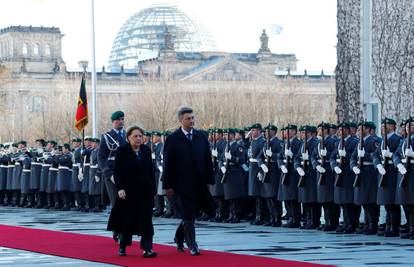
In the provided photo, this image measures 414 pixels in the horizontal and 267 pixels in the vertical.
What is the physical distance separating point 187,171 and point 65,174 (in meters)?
14.8

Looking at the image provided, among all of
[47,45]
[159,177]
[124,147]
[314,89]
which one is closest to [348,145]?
[124,147]

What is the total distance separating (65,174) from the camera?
32250 millimetres

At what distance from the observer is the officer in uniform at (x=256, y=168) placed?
2430cm

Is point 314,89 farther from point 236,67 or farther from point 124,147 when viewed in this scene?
point 124,147

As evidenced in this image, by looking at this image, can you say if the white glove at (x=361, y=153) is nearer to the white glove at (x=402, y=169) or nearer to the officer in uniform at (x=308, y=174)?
the white glove at (x=402, y=169)

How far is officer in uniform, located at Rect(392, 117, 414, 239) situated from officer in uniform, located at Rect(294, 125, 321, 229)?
2636mm

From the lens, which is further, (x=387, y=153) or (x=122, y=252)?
(x=387, y=153)

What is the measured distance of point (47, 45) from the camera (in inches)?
4966

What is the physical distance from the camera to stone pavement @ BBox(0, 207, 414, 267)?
56.2 ft

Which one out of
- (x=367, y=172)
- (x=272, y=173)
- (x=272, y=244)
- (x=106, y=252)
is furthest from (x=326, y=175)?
(x=106, y=252)

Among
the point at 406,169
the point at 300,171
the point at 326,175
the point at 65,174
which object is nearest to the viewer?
the point at 406,169

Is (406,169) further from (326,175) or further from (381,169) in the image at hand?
(326,175)

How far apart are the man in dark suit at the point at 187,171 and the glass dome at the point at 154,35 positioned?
124407mm

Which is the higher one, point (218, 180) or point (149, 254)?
point (218, 180)
